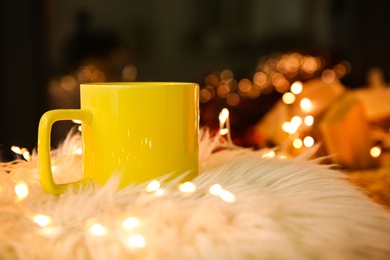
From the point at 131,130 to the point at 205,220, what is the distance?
12 cm

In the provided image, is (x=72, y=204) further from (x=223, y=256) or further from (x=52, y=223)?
(x=223, y=256)

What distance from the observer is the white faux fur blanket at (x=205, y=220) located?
391 millimetres

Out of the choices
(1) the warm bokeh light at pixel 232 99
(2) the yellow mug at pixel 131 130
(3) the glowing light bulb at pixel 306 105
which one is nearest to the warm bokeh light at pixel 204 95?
(1) the warm bokeh light at pixel 232 99

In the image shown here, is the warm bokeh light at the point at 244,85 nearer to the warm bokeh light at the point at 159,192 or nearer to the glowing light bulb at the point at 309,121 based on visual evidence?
the glowing light bulb at the point at 309,121

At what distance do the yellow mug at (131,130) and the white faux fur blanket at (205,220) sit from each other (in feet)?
0.06

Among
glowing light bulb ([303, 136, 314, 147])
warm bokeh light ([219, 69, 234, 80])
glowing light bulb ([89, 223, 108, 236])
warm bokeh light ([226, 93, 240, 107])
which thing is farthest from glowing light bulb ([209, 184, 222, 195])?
warm bokeh light ([219, 69, 234, 80])

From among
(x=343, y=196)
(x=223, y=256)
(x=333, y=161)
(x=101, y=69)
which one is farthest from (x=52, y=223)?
(x=101, y=69)

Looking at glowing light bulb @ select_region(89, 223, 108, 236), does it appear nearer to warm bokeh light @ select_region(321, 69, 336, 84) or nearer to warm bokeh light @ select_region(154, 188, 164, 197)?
warm bokeh light @ select_region(154, 188, 164, 197)

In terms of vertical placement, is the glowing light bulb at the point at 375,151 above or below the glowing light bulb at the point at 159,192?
below

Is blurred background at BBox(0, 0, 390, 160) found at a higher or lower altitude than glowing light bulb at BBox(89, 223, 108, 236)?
higher

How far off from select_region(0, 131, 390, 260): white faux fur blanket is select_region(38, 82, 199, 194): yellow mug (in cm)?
2

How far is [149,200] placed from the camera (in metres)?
0.44

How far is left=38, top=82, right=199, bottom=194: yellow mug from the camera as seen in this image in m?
0.47

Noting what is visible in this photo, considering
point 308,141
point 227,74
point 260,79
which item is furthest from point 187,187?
point 227,74
